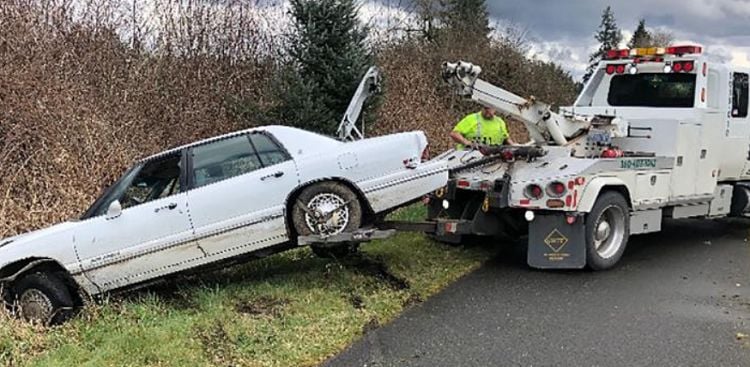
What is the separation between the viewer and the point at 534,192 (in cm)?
764

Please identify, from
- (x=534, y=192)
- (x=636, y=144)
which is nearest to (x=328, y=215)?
(x=534, y=192)

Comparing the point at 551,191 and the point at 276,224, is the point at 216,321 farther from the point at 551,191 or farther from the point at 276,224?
the point at 551,191

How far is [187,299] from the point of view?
691cm

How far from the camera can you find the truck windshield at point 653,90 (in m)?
9.24

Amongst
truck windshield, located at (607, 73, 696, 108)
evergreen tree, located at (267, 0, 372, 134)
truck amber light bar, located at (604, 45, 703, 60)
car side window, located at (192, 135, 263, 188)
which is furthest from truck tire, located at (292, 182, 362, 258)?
truck amber light bar, located at (604, 45, 703, 60)

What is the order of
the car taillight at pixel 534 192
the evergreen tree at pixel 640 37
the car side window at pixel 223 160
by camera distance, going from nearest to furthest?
the car side window at pixel 223 160 < the car taillight at pixel 534 192 < the evergreen tree at pixel 640 37

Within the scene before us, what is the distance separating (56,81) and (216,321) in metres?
5.16

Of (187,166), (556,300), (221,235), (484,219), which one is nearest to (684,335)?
(556,300)

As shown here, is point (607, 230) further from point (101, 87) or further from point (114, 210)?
point (101, 87)

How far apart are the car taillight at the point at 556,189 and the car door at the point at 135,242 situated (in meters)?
3.62

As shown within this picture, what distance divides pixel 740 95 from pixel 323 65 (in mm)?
6026

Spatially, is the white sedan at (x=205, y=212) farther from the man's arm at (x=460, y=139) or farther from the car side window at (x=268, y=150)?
the man's arm at (x=460, y=139)

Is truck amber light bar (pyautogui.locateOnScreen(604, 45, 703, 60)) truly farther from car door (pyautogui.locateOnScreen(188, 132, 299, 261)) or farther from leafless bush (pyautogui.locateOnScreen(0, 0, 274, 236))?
leafless bush (pyautogui.locateOnScreen(0, 0, 274, 236))

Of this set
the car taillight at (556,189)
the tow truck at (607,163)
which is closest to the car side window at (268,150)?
the tow truck at (607,163)
